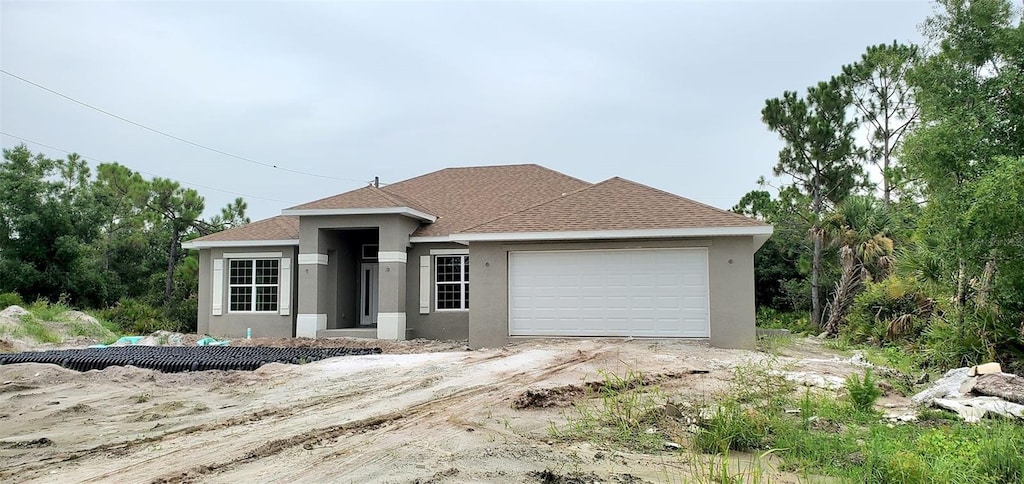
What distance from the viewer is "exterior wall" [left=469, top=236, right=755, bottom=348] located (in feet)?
48.2

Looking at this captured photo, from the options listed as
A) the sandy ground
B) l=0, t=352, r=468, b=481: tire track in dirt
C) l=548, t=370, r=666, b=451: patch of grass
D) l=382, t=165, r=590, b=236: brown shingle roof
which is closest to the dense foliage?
l=382, t=165, r=590, b=236: brown shingle roof

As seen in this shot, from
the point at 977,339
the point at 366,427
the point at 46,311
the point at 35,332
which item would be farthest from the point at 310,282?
the point at 977,339

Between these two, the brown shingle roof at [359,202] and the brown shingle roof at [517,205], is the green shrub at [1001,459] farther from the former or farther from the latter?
the brown shingle roof at [359,202]

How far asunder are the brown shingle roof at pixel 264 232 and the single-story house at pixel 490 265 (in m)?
0.07

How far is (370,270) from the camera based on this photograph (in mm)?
21656

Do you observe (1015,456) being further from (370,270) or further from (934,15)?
(370,270)

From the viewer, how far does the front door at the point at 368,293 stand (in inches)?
848

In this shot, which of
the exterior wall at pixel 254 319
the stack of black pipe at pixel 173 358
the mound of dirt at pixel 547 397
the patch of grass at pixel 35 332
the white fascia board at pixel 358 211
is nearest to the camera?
the mound of dirt at pixel 547 397

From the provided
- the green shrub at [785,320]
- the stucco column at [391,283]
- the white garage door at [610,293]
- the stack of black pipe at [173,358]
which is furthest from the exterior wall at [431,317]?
the green shrub at [785,320]

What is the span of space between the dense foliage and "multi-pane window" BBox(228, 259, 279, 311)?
13.5 ft

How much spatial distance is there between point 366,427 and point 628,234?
936 centimetres

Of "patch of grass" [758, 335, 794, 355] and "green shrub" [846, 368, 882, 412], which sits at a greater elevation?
"green shrub" [846, 368, 882, 412]

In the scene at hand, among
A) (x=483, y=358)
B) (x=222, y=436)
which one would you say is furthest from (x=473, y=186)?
(x=222, y=436)

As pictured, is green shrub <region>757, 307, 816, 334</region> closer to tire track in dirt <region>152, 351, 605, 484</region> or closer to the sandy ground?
the sandy ground
